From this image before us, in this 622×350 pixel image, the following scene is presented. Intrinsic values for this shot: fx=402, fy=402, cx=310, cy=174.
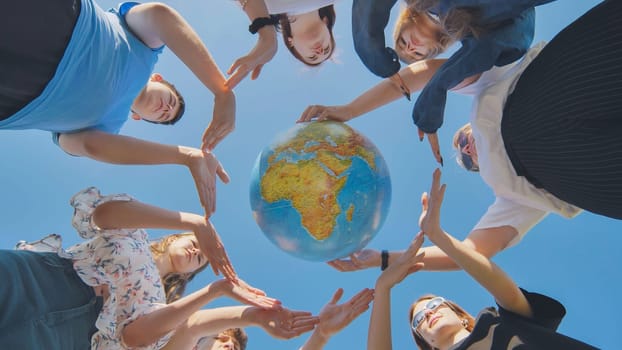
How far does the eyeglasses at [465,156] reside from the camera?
359 cm

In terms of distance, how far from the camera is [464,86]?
2.80m

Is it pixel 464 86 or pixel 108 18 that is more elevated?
pixel 108 18

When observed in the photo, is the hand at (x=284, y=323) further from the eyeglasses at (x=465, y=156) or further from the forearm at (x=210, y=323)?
the eyeglasses at (x=465, y=156)

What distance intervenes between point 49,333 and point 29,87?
1.68 m

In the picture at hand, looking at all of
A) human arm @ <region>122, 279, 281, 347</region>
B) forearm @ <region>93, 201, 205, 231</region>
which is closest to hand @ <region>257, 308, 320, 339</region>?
human arm @ <region>122, 279, 281, 347</region>

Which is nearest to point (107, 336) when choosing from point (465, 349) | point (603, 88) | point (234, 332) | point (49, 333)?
point (49, 333)

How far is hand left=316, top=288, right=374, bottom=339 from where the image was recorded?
3320 mm

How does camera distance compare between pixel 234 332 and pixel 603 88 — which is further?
pixel 234 332

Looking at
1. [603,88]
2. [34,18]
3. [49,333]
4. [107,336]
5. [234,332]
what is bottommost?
[234,332]

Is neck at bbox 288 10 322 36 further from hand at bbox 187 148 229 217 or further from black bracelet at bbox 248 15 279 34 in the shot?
hand at bbox 187 148 229 217

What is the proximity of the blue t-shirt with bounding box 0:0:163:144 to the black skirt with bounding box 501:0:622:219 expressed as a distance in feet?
8.28

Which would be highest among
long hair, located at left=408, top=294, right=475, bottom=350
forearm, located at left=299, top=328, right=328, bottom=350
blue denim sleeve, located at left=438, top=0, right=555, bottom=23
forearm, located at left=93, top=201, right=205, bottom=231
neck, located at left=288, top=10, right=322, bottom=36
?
neck, located at left=288, top=10, right=322, bottom=36

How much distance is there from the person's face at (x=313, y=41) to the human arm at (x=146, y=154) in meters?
1.45

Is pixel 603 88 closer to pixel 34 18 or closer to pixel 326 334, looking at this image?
pixel 326 334
